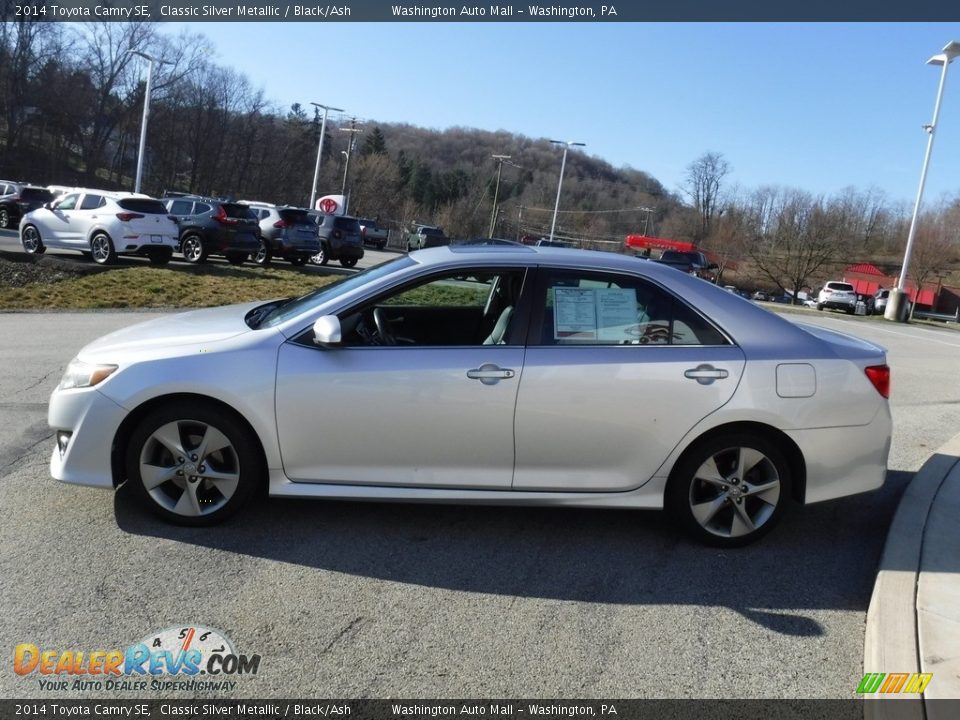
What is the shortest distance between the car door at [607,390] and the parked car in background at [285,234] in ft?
67.3

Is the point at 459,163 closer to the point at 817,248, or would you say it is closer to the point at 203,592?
the point at 817,248

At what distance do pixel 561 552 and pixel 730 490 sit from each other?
3.31 feet

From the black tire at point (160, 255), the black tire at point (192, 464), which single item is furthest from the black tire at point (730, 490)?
the black tire at point (160, 255)

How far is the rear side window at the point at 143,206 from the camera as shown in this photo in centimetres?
1895

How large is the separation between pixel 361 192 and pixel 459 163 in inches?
523

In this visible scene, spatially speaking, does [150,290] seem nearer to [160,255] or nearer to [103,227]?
[103,227]

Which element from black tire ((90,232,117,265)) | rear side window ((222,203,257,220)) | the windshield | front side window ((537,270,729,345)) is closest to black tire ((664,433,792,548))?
front side window ((537,270,729,345))

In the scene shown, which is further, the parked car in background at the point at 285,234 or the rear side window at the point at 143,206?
the parked car in background at the point at 285,234

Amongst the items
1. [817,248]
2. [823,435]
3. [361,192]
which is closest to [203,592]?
[823,435]

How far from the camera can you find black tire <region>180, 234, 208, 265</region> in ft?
69.6

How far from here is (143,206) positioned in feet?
63.1

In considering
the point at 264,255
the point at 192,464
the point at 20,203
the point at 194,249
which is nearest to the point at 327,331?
the point at 192,464

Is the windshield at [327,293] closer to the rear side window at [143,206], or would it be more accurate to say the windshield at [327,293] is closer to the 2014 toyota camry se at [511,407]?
the 2014 toyota camry se at [511,407]

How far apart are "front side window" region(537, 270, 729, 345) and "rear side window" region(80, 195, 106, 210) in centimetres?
1746
